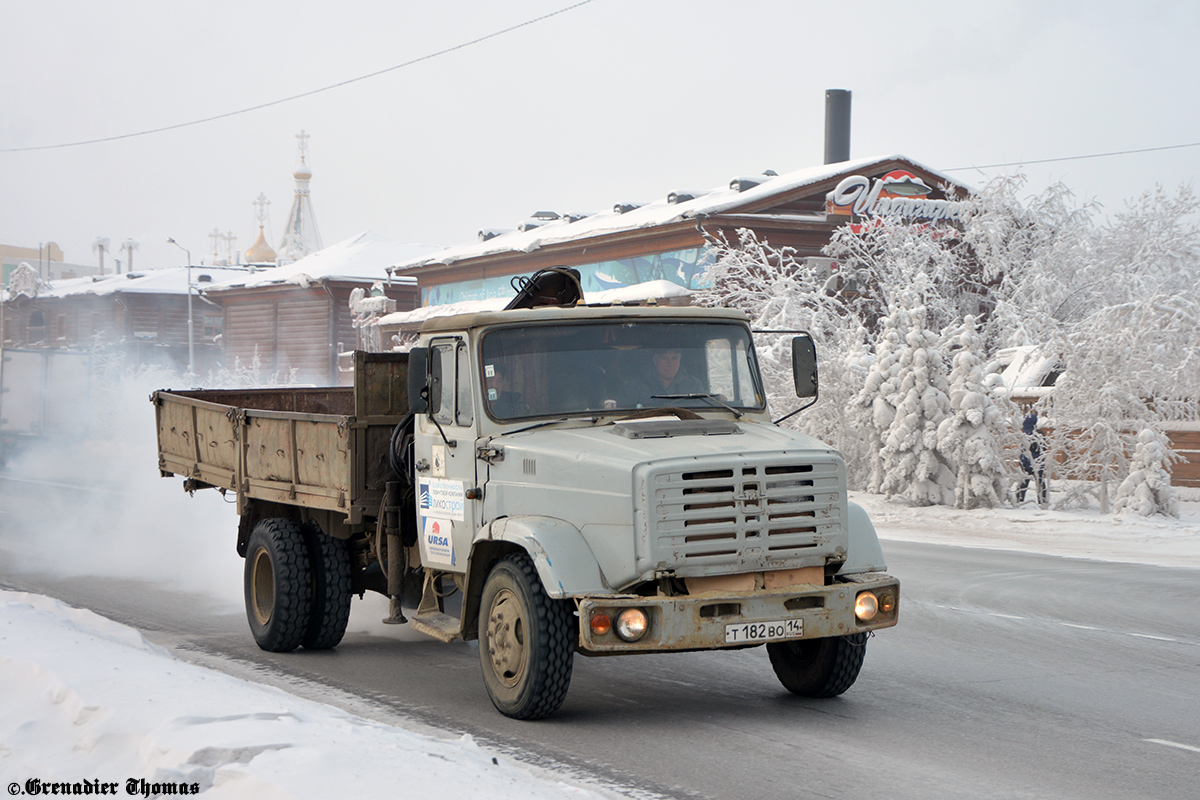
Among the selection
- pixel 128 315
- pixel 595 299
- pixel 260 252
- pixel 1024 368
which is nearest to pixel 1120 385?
pixel 1024 368

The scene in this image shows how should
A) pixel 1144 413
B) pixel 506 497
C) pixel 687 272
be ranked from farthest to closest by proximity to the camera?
pixel 687 272 → pixel 1144 413 → pixel 506 497

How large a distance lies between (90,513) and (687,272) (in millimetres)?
17989

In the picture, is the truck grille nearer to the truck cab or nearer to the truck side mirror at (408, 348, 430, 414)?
the truck cab

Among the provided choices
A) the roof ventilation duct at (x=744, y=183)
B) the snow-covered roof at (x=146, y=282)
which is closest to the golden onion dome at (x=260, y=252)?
the snow-covered roof at (x=146, y=282)

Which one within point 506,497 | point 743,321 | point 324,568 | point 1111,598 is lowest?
point 1111,598

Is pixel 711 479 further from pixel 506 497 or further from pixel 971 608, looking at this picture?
pixel 971 608

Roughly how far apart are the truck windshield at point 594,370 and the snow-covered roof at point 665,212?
81.2 feet

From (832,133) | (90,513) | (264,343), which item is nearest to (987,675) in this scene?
(90,513)

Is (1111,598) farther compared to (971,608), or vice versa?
(1111,598)

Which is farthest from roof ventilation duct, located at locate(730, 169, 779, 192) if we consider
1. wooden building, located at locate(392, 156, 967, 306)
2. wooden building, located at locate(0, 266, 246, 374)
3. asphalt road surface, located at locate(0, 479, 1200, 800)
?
wooden building, located at locate(0, 266, 246, 374)

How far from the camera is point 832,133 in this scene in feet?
147

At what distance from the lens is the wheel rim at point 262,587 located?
30.4ft

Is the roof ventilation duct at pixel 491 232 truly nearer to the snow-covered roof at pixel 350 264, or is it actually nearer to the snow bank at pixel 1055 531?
the snow-covered roof at pixel 350 264

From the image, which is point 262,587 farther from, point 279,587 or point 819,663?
point 819,663
